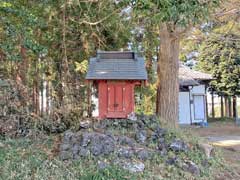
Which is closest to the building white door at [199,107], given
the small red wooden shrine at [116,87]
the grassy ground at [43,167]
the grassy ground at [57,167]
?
the small red wooden shrine at [116,87]

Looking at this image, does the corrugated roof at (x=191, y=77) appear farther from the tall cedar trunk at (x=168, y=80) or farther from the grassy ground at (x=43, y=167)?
the grassy ground at (x=43, y=167)

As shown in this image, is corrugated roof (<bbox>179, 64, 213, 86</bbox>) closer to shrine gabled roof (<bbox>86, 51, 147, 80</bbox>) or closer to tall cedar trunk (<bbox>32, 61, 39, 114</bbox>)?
tall cedar trunk (<bbox>32, 61, 39, 114</bbox>)

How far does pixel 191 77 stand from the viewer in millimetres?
17938

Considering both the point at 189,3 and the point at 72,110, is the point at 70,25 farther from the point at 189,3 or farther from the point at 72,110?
the point at 189,3

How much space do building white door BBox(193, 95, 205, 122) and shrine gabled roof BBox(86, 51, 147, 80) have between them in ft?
37.5

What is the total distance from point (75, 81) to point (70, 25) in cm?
199

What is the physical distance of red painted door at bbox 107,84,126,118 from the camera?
6.85 m

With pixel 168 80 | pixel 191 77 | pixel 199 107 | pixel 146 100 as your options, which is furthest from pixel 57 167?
pixel 199 107

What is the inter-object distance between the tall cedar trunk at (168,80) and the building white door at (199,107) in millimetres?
10398

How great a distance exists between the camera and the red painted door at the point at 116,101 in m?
6.85

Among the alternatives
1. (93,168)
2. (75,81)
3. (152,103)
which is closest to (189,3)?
(93,168)

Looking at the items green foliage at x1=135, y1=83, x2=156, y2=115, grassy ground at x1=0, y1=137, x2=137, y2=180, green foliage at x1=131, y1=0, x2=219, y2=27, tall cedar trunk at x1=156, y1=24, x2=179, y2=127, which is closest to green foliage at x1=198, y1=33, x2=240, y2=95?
green foliage at x1=135, y1=83, x2=156, y2=115

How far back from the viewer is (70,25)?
29.2 ft

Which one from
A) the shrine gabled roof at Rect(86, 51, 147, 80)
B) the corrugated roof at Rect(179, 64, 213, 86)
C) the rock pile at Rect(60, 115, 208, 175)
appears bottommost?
the rock pile at Rect(60, 115, 208, 175)
